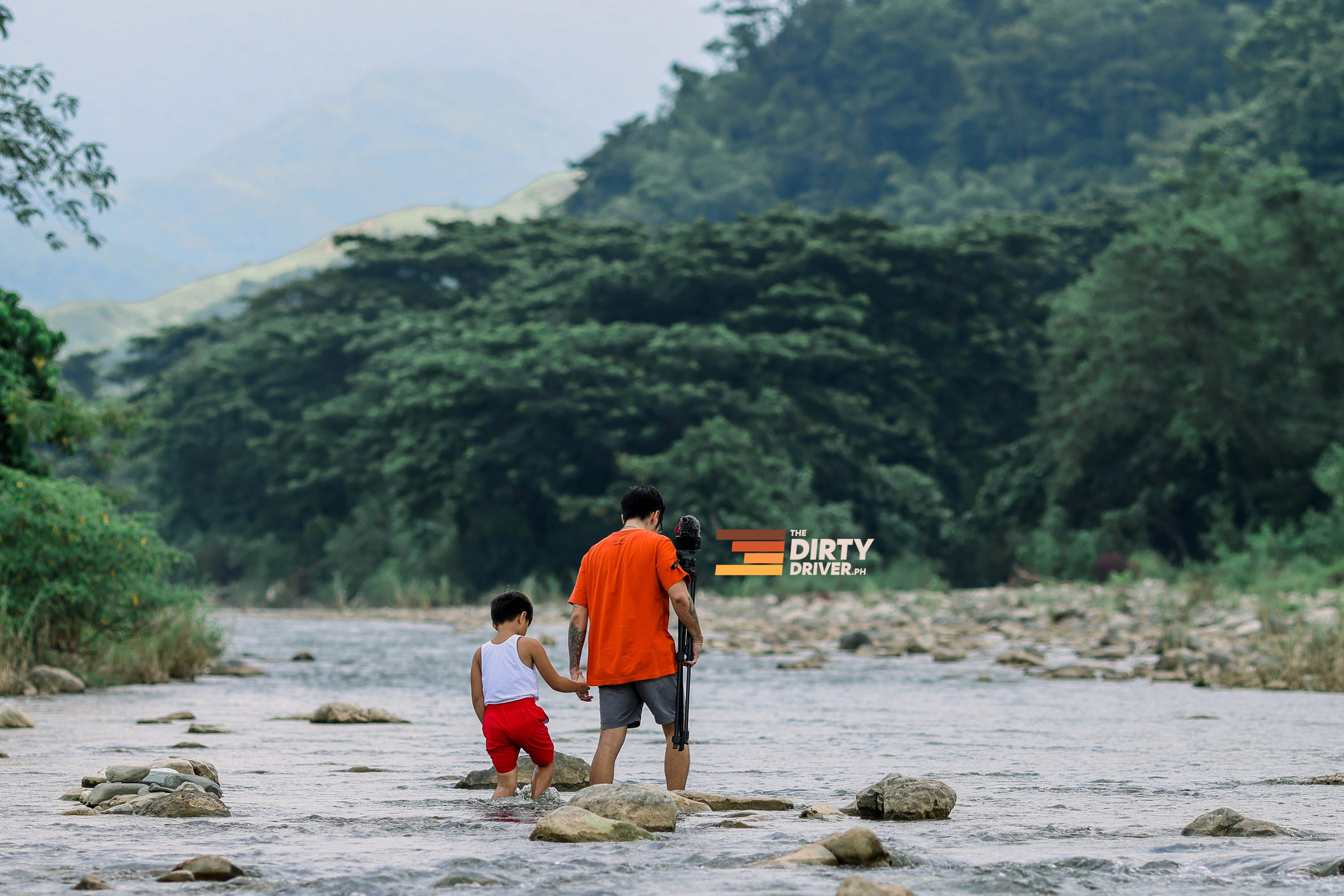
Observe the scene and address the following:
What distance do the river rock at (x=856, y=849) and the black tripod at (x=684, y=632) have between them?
141cm

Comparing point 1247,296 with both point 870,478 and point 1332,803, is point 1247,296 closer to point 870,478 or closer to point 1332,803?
point 870,478

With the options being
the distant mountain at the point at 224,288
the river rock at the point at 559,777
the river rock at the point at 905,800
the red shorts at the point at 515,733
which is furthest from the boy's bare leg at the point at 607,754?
the distant mountain at the point at 224,288

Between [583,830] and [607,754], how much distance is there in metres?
1.04

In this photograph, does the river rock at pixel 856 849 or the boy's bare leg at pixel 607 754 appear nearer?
the river rock at pixel 856 849

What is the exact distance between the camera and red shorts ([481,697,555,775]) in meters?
7.33

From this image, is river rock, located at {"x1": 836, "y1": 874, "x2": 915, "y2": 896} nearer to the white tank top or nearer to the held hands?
the held hands

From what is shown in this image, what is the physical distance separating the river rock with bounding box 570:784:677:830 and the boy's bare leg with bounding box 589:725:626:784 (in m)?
0.57

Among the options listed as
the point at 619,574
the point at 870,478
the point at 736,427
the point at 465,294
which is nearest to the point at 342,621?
the point at 736,427

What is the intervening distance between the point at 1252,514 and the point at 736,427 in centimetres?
1174

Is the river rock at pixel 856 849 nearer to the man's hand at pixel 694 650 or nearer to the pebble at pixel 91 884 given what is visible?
the man's hand at pixel 694 650

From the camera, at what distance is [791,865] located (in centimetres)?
548

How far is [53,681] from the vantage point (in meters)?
14.6

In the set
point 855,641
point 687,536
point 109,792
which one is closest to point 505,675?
point 687,536

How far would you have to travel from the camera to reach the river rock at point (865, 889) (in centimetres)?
466
